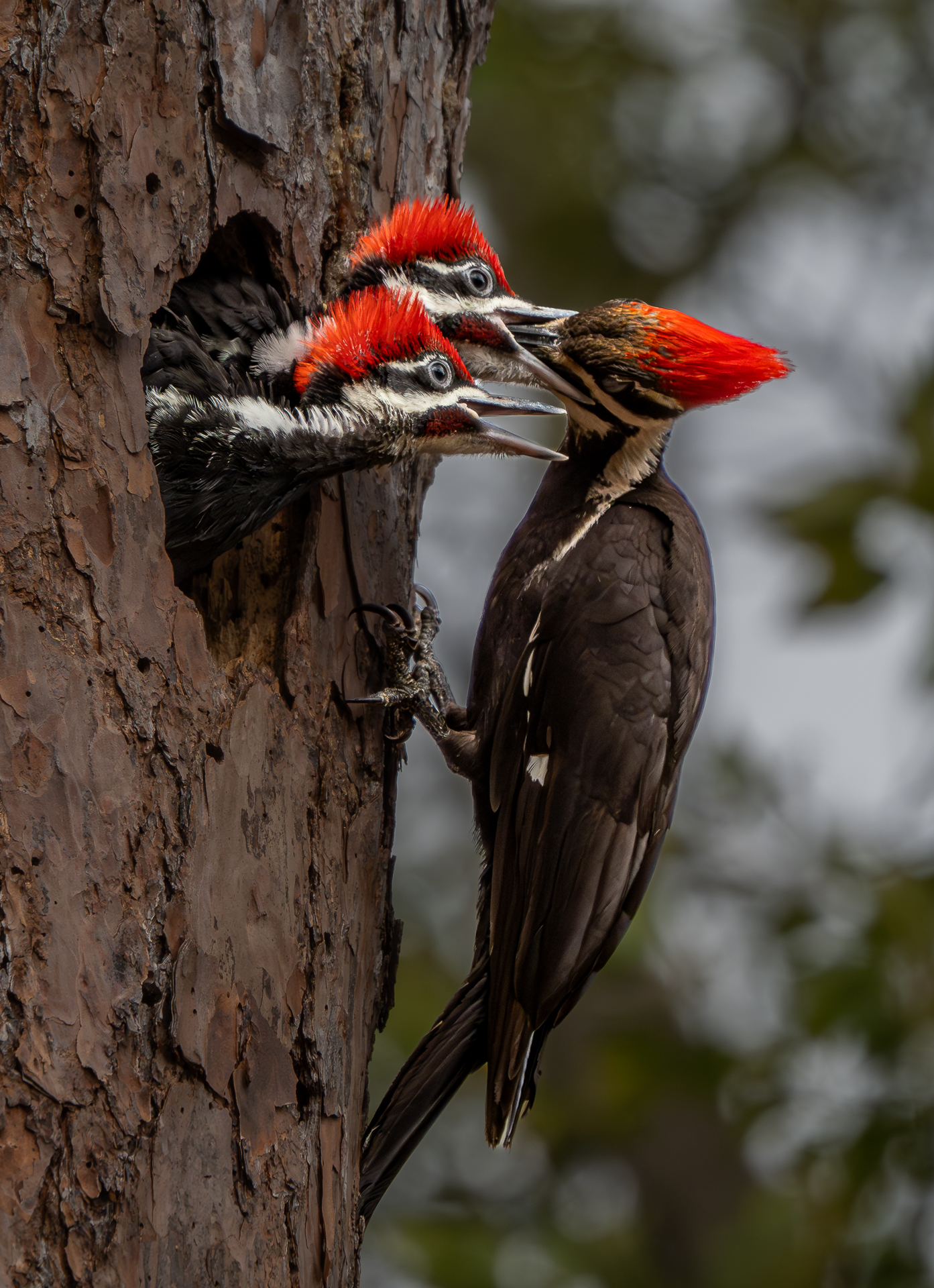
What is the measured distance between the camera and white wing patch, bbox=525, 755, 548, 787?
2.43 m

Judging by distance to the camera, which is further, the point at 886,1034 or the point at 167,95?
the point at 886,1034

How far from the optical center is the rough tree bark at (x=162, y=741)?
5.25 feet

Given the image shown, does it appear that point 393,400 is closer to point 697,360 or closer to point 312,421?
point 312,421

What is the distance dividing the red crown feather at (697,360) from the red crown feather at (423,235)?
36cm

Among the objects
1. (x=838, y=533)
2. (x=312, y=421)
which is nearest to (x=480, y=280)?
(x=312, y=421)

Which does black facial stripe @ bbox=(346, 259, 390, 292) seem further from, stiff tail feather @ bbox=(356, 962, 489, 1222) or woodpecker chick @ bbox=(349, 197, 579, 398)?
stiff tail feather @ bbox=(356, 962, 489, 1222)

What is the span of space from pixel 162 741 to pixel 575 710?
0.89 metres

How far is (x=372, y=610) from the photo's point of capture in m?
2.29

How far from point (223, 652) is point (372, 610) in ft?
1.03

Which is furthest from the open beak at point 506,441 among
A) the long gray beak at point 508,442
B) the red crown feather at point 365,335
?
the red crown feather at point 365,335

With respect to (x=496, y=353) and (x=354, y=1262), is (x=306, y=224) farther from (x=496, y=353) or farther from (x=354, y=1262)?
(x=354, y=1262)

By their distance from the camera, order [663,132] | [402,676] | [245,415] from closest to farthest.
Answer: [245,415] < [402,676] < [663,132]

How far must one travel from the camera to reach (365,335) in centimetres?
222

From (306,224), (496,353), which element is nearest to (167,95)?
(306,224)
